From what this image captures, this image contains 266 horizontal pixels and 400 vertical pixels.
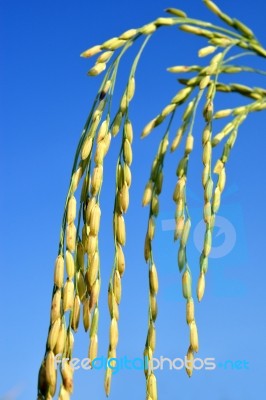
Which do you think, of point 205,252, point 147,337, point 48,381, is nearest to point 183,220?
point 205,252

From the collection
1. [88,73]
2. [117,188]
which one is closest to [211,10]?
[88,73]

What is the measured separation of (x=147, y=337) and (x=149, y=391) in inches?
2.8

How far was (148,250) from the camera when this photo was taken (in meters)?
0.96

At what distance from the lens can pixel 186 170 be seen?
1009 mm

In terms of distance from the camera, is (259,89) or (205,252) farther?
(259,89)

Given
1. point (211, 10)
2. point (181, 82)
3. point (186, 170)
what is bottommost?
point (186, 170)

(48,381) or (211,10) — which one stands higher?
(211,10)

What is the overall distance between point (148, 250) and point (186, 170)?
0.13 meters

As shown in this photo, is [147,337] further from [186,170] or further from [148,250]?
[186,170]

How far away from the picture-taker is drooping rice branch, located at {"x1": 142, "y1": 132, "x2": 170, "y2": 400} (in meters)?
0.94

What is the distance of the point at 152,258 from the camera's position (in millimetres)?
965

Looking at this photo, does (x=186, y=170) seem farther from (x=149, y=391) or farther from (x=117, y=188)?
(x=149, y=391)

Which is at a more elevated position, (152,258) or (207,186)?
(207,186)

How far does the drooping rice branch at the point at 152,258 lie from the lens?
0.94 metres
